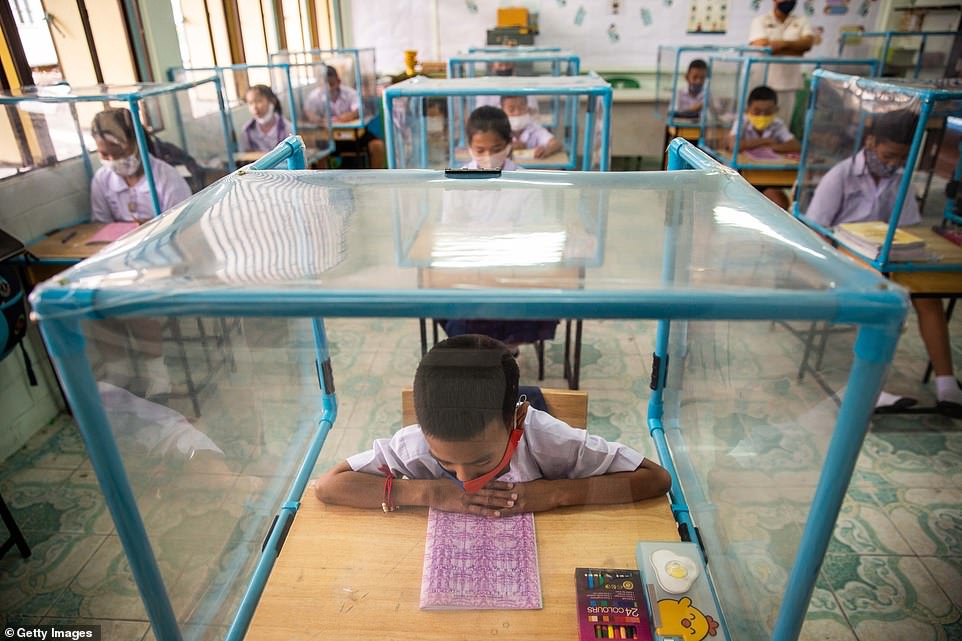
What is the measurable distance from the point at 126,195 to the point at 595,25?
6622 mm

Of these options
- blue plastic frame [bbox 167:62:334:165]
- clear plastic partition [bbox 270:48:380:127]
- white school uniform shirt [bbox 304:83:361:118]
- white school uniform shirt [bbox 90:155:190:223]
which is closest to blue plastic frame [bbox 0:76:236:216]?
white school uniform shirt [bbox 90:155:190:223]

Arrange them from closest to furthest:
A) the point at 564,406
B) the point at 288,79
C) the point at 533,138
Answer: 1. the point at 564,406
2. the point at 533,138
3. the point at 288,79

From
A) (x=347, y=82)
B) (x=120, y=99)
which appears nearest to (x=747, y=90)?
(x=347, y=82)

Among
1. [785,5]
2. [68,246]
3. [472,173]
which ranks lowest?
[68,246]

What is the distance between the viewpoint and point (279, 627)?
3.31 ft

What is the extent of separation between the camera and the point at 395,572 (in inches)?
42.8

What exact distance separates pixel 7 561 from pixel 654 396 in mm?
2037

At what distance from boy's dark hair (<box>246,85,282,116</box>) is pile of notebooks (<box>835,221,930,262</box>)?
390 cm

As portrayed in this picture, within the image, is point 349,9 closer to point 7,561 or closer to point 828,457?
point 7,561

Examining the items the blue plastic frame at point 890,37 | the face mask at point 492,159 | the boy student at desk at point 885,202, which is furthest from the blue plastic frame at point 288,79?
the blue plastic frame at point 890,37

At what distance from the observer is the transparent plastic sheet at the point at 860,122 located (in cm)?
232

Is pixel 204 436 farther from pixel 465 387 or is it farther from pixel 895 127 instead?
pixel 895 127

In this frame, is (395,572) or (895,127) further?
(895,127)

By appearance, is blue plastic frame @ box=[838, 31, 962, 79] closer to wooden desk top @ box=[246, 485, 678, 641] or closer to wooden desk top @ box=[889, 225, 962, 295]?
wooden desk top @ box=[889, 225, 962, 295]
